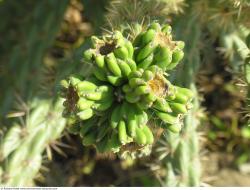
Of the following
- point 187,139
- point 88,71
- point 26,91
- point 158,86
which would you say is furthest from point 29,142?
point 158,86

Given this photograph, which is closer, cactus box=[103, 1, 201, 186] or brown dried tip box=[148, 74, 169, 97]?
brown dried tip box=[148, 74, 169, 97]

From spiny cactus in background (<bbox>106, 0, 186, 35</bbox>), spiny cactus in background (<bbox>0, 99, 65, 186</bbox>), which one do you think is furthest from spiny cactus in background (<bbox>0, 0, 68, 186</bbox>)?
spiny cactus in background (<bbox>106, 0, 186, 35</bbox>)

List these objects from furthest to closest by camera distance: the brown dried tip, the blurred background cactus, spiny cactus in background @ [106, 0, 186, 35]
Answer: the blurred background cactus < spiny cactus in background @ [106, 0, 186, 35] < the brown dried tip

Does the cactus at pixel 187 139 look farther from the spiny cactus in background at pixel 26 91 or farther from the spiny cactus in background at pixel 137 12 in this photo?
the spiny cactus in background at pixel 26 91

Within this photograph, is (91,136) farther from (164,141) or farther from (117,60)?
(164,141)

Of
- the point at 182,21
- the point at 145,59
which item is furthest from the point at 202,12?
the point at 145,59

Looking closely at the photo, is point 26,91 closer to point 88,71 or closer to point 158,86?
point 88,71

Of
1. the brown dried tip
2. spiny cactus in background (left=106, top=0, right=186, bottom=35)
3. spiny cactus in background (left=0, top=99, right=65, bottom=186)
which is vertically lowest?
spiny cactus in background (left=0, top=99, right=65, bottom=186)

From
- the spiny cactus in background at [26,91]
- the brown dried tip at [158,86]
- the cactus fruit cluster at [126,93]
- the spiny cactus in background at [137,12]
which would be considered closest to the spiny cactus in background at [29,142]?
the spiny cactus in background at [26,91]

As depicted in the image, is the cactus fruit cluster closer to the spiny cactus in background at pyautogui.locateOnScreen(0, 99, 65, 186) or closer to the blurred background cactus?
the blurred background cactus
